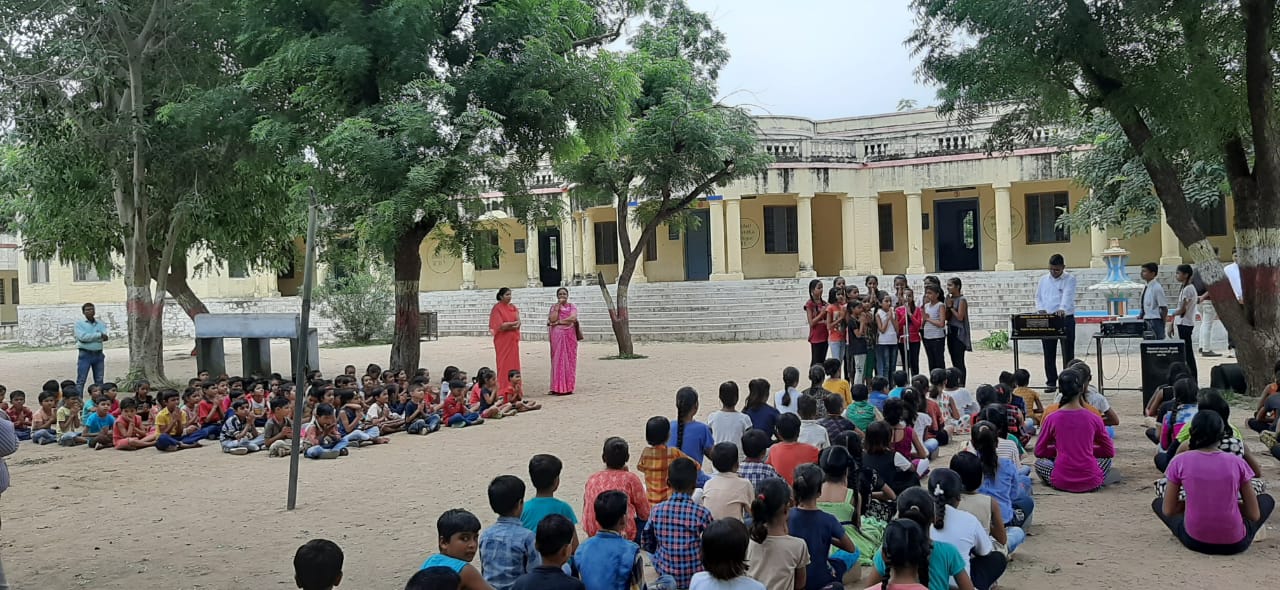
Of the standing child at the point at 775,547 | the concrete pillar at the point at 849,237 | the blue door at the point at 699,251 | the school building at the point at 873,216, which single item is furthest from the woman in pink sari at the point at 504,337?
the blue door at the point at 699,251

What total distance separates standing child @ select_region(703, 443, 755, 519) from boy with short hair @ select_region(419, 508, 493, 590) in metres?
1.43

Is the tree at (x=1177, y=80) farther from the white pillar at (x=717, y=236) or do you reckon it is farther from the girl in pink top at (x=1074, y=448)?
the white pillar at (x=717, y=236)

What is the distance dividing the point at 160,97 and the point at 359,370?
6048mm

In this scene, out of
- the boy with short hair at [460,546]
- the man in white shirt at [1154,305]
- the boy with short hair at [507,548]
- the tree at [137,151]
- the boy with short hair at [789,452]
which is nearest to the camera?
the boy with short hair at [460,546]

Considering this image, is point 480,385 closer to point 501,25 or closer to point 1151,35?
point 501,25

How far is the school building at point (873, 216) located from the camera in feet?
82.6

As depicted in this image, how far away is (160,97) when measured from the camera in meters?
14.6

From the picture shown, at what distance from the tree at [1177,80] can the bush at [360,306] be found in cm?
1939

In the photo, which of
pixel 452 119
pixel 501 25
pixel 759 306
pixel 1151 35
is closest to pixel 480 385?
pixel 452 119

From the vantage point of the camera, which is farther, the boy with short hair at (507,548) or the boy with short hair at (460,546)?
the boy with short hair at (507,548)

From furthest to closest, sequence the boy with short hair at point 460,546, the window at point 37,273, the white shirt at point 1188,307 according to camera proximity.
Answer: the window at point 37,273
the white shirt at point 1188,307
the boy with short hair at point 460,546

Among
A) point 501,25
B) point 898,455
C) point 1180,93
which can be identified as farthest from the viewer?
point 501,25

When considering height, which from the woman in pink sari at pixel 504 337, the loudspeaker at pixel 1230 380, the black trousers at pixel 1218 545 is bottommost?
the black trousers at pixel 1218 545

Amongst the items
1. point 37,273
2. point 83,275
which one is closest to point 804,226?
point 83,275
